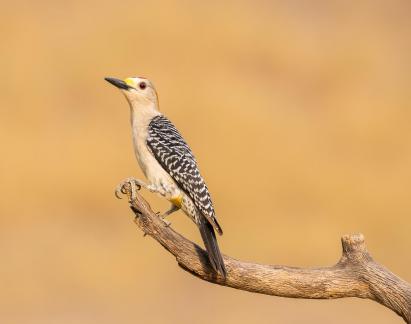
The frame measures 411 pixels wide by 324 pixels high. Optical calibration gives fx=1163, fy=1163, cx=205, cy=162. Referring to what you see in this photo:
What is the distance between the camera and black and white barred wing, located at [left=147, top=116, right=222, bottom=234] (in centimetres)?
793

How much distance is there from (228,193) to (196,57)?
253 centimetres

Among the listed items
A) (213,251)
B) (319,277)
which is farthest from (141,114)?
(319,277)

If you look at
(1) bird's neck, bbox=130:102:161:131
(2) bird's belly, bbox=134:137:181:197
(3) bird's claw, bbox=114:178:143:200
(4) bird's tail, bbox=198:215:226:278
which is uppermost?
(1) bird's neck, bbox=130:102:161:131

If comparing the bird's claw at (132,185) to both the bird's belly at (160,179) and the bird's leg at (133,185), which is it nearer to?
the bird's leg at (133,185)

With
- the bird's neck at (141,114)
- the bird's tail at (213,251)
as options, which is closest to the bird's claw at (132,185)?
the bird's tail at (213,251)

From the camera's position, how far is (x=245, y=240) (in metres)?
17.9

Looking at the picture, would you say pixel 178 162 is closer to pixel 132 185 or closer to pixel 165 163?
pixel 165 163

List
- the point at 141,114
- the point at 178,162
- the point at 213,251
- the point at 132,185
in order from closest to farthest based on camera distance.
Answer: the point at 213,251
the point at 132,185
the point at 178,162
the point at 141,114

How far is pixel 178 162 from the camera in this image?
822 centimetres

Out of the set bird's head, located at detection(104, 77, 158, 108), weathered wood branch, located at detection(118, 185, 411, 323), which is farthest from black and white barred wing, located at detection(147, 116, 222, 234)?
weathered wood branch, located at detection(118, 185, 411, 323)

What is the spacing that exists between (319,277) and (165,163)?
1494 millimetres

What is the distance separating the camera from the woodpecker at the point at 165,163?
7.90 metres

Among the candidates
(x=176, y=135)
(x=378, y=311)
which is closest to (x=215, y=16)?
(x=378, y=311)

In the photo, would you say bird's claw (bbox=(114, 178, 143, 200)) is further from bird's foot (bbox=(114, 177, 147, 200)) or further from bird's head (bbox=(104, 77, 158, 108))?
bird's head (bbox=(104, 77, 158, 108))
